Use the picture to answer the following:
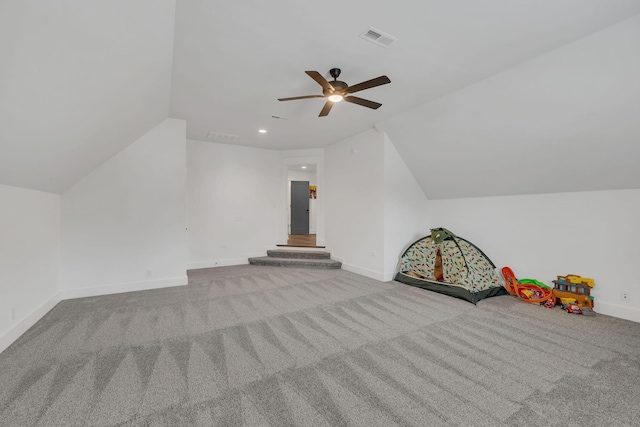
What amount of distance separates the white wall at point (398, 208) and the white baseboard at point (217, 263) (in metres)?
3.35

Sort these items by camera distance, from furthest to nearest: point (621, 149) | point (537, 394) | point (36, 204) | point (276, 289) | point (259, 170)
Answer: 1. point (259, 170)
2. point (276, 289)
3. point (36, 204)
4. point (621, 149)
5. point (537, 394)

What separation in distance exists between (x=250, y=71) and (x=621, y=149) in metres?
4.23

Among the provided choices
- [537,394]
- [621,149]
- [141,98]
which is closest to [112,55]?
[141,98]

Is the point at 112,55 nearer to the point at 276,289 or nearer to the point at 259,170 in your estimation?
the point at 276,289

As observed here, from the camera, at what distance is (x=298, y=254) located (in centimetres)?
614

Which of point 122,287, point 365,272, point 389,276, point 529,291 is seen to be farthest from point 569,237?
point 122,287

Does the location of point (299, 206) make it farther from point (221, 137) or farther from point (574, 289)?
point (574, 289)

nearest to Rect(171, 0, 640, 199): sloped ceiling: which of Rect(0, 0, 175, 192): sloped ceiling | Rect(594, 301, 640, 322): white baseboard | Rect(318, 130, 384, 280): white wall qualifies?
Rect(0, 0, 175, 192): sloped ceiling

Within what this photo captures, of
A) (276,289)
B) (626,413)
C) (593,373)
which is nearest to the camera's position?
(626,413)

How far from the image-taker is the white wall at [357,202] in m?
4.90

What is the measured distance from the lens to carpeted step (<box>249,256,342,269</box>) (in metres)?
5.70

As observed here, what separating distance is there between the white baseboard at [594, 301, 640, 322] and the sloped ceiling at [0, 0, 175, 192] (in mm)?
5547

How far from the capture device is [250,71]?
Answer: 3.00 meters

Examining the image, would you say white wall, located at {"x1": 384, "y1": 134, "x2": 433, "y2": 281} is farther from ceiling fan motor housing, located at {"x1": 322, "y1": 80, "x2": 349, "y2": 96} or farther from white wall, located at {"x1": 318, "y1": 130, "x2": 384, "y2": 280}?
ceiling fan motor housing, located at {"x1": 322, "y1": 80, "x2": 349, "y2": 96}
